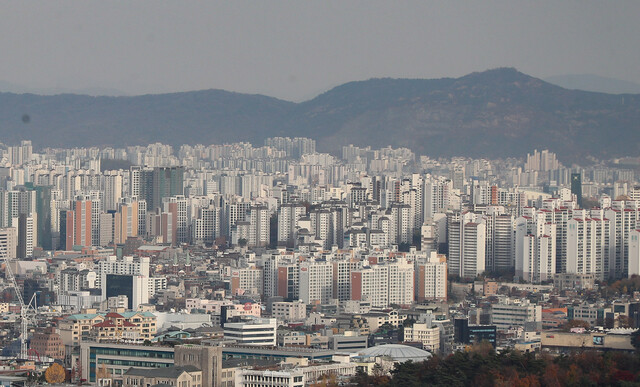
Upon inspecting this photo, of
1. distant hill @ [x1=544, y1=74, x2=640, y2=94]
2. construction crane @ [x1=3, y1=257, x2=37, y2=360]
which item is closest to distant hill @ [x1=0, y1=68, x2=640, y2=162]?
distant hill @ [x1=544, y1=74, x2=640, y2=94]

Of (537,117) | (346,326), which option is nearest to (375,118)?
(537,117)

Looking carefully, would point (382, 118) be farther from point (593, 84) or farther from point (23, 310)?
point (23, 310)

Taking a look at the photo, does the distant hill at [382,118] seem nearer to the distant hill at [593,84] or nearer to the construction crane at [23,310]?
the distant hill at [593,84]

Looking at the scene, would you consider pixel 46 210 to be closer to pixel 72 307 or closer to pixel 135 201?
pixel 135 201

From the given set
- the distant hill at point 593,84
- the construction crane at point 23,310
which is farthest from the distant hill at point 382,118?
the construction crane at point 23,310

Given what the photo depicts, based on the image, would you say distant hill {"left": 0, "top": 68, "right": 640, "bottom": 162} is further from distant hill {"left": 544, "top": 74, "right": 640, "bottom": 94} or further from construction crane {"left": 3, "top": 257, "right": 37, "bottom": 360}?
construction crane {"left": 3, "top": 257, "right": 37, "bottom": 360}

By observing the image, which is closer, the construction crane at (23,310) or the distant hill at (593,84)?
the construction crane at (23,310)
